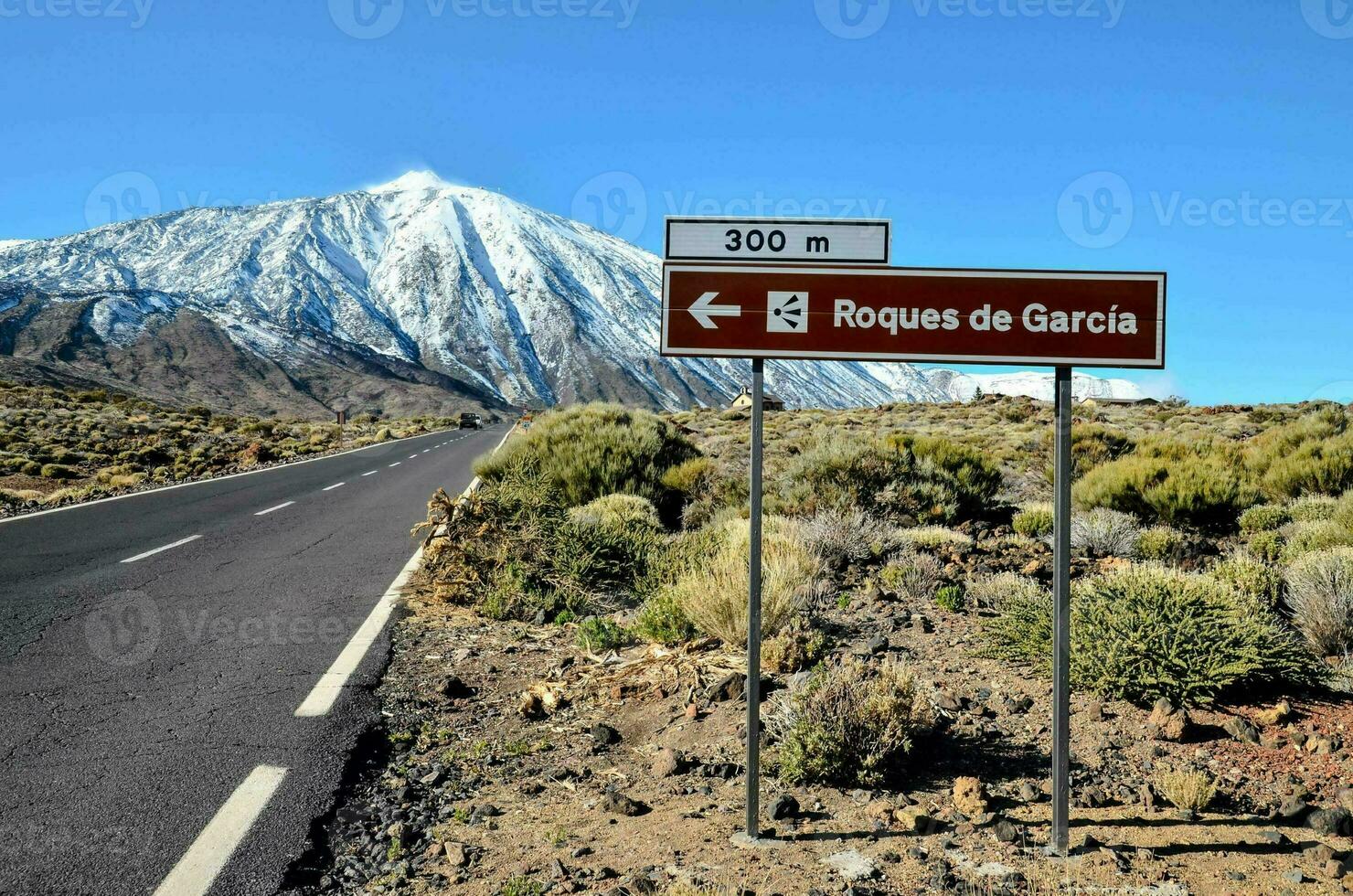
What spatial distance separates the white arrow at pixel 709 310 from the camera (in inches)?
130

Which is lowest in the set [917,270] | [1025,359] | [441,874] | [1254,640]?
[441,874]

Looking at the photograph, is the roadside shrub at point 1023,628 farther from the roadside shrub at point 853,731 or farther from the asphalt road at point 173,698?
the asphalt road at point 173,698

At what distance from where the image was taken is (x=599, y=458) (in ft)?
44.0

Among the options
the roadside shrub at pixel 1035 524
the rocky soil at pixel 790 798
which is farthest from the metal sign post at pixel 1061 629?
the roadside shrub at pixel 1035 524

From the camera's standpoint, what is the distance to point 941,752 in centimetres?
399

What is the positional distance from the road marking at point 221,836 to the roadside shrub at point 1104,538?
7.55 metres

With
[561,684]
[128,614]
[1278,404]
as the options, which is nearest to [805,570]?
[561,684]

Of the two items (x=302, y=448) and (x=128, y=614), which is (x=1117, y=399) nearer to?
(x=302, y=448)

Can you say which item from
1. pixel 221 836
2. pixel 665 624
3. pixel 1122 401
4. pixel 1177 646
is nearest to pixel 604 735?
pixel 665 624

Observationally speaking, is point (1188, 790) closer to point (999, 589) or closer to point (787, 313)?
point (787, 313)

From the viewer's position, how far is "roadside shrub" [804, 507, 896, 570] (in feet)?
25.8

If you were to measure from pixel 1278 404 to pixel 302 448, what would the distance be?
131 ft

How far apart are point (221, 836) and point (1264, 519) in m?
10.3

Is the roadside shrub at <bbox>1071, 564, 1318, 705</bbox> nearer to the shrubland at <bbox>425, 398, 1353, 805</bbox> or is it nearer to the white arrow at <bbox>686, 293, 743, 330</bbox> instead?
the shrubland at <bbox>425, 398, 1353, 805</bbox>
